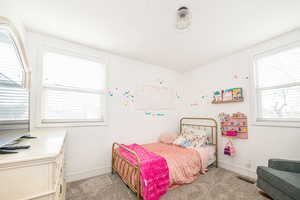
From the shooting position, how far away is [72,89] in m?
2.22

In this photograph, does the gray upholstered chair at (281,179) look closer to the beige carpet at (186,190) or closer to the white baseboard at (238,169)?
the beige carpet at (186,190)

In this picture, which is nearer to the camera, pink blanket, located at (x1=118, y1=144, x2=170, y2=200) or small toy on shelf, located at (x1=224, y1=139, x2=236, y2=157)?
pink blanket, located at (x1=118, y1=144, x2=170, y2=200)

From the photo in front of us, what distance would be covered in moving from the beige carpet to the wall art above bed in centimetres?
79

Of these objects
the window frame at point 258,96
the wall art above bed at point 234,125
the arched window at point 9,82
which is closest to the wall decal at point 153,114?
the wall art above bed at point 234,125

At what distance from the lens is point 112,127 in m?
2.55

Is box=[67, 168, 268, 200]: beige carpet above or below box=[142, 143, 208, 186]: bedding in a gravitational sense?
below

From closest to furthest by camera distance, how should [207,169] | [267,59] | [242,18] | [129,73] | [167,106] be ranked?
[242,18] < [267,59] < [207,169] < [129,73] < [167,106]

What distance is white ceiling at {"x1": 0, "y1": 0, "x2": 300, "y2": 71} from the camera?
1.45m

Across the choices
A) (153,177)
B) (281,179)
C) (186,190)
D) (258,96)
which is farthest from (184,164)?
(258,96)

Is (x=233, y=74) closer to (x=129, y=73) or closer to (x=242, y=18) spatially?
(x=242, y=18)

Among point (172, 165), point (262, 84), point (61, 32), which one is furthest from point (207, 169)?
point (61, 32)

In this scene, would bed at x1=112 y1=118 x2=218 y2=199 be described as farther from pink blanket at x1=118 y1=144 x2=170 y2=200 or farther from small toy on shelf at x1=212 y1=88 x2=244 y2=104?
small toy on shelf at x1=212 y1=88 x2=244 y2=104

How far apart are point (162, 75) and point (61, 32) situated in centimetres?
235

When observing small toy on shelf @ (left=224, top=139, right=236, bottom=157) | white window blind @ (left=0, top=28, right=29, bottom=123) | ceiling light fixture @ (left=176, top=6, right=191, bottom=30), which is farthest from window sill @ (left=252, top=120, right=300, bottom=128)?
white window blind @ (left=0, top=28, right=29, bottom=123)
